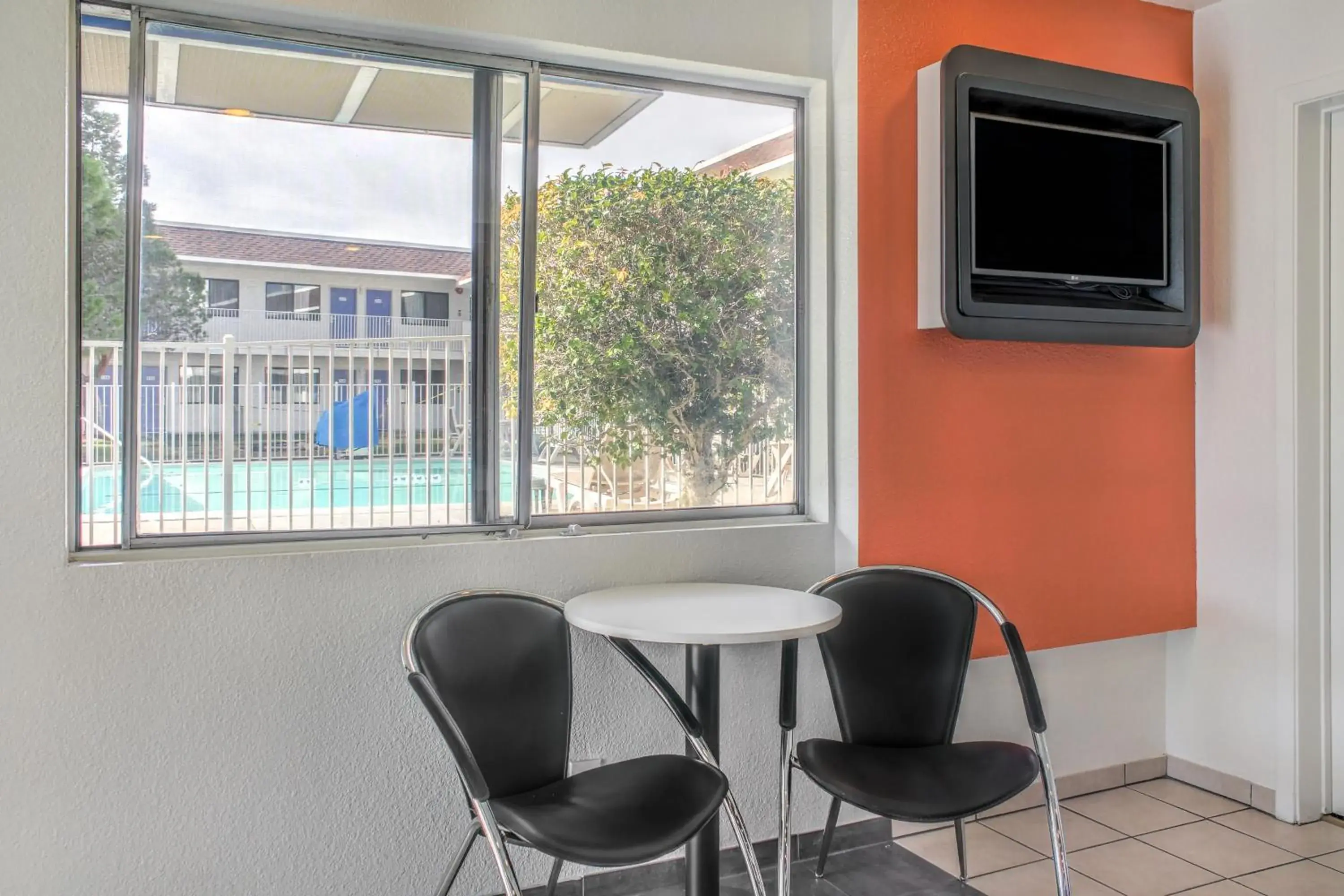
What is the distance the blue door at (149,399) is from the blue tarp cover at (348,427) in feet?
1.19

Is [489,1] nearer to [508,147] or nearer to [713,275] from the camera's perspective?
[508,147]

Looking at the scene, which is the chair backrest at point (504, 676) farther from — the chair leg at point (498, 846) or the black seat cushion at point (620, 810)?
the chair leg at point (498, 846)

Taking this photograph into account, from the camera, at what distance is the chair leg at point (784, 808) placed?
2408 millimetres

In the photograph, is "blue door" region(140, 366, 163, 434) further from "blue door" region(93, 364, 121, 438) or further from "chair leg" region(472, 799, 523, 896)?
"chair leg" region(472, 799, 523, 896)

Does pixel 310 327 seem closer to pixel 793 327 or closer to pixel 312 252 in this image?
pixel 312 252

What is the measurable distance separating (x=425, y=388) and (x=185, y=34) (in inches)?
39.2

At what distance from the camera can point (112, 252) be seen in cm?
236

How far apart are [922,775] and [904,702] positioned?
1.04 feet

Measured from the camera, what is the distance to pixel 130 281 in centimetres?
237

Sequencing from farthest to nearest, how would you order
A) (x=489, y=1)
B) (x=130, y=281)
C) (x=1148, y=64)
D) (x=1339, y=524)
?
(x=1148, y=64) → (x=1339, y=524) → (x=489, y=1) → (x=130, y=281)

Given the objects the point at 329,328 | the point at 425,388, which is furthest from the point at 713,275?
the point at 329,328

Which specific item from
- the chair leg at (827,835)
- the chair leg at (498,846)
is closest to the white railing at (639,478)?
the chair leg at (827,835)

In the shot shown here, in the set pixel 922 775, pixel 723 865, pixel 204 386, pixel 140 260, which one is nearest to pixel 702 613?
pixel 922 775

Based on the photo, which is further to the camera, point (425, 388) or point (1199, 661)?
point (1199, 661)
